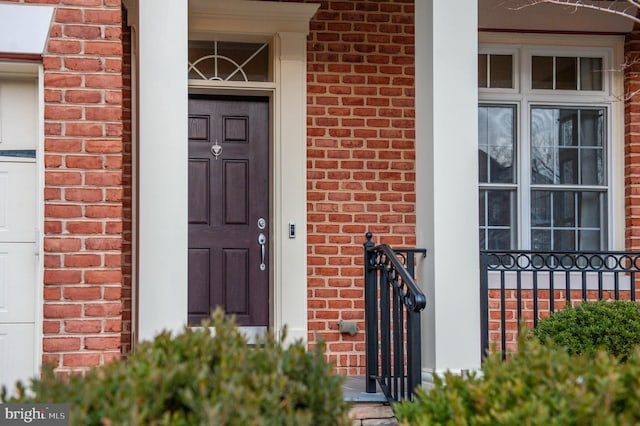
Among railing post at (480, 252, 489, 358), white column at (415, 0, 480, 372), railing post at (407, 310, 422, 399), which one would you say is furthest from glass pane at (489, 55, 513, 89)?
railing post at (407, 310, 422, 399)

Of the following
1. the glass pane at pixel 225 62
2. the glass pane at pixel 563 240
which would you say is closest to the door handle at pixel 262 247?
the glass pane at pixel 225 62

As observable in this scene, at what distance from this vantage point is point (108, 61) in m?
4.26

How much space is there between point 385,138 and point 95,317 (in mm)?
3074

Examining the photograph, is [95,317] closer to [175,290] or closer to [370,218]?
[175,290]

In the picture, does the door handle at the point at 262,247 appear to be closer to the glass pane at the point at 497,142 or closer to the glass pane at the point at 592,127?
the glass pane at the point at 497,142

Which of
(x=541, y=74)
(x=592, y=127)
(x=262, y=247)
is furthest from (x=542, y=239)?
(x=262, y=247)

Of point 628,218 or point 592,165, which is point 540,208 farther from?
point 628,218

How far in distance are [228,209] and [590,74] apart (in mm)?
3454

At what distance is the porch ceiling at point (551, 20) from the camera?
21.0ft

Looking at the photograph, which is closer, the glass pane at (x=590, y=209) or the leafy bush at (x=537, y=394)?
the leafy bush at (x=537, y=394)

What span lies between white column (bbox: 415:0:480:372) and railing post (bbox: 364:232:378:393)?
33 centimetres

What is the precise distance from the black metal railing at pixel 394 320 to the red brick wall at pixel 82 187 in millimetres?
1610

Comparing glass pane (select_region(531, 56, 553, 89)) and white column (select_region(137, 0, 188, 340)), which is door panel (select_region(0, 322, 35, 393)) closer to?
white column (select_region(137, 0, 188, 340))

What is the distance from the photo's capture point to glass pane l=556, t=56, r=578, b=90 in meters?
6.63
